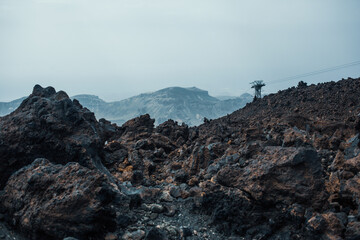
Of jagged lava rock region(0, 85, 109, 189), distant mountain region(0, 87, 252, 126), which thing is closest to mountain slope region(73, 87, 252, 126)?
distant mountain region(0, 87, 252, 126)

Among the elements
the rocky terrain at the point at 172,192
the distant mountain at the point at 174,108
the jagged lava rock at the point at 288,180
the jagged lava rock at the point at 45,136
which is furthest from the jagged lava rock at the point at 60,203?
the distant mountain at the point at 174,108

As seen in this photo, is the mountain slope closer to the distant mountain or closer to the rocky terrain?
the distant mountain

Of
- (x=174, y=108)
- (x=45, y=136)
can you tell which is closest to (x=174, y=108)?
(x=174, y=108)

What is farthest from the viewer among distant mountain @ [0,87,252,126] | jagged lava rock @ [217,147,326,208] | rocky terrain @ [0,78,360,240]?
distant mountain @ [0,87,252,126]

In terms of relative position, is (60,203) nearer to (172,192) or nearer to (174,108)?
(172,192)

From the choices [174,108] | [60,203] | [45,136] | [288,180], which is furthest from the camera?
[174,108]

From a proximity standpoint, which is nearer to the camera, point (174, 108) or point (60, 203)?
point (60, 203)

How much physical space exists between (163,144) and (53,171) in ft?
31.3

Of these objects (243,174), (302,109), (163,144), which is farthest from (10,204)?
(302,109)

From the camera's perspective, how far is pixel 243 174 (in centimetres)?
818

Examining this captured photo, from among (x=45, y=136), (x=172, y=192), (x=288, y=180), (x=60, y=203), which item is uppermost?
(x=45, y=136)

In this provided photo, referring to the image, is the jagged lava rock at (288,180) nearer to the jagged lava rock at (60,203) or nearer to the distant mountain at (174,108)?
the jagged lava rock at (60,203)

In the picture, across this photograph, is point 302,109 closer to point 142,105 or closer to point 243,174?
Answer: point 243,174

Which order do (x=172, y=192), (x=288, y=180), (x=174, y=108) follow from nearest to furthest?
(x=288, y=180)
(x=172, y=192)
(x=174, y=108)
